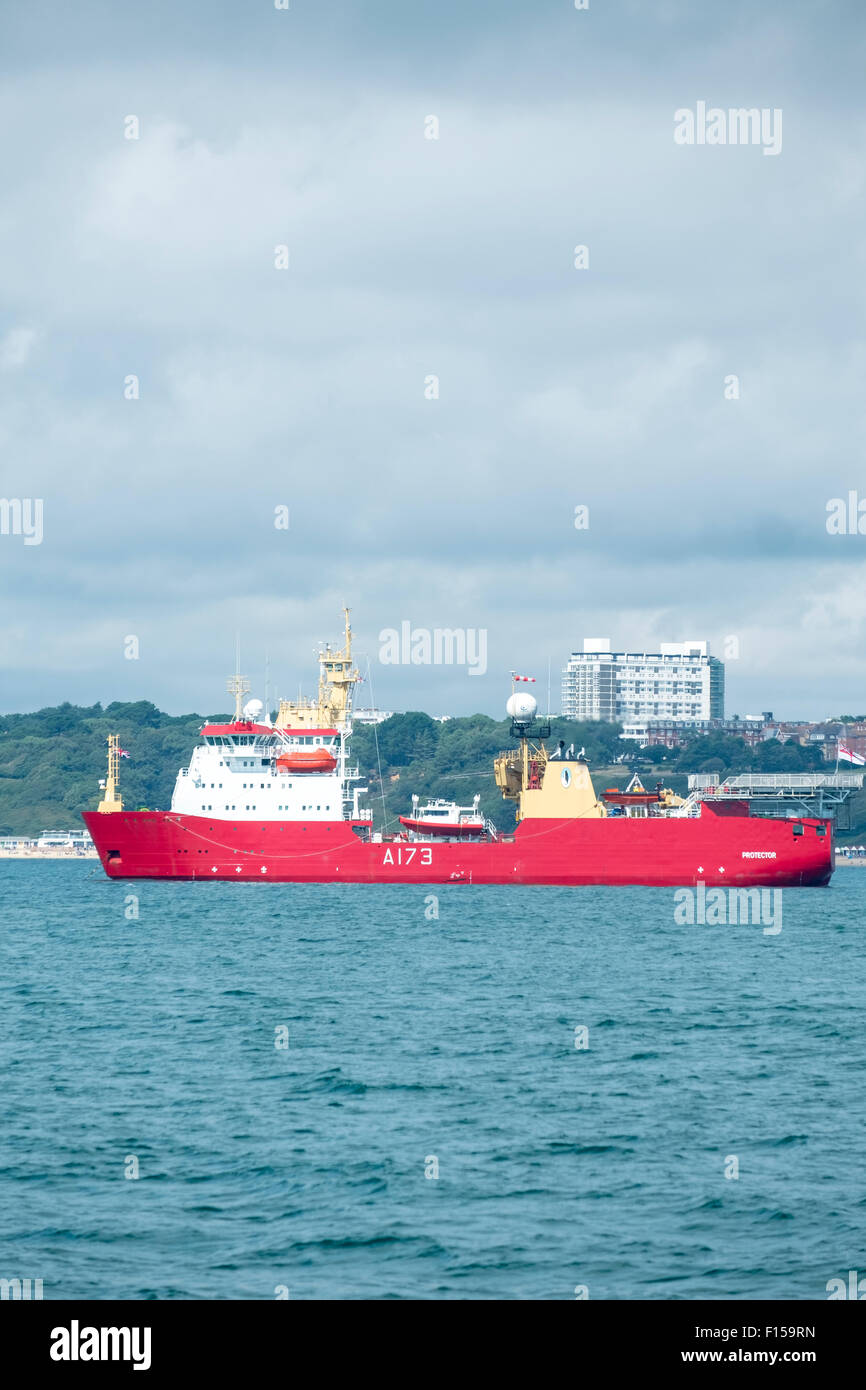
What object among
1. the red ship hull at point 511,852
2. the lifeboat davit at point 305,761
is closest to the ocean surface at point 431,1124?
the red ship hull at point 511,852

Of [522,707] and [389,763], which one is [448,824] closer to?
[522,707]

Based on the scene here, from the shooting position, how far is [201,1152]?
64.2 ft

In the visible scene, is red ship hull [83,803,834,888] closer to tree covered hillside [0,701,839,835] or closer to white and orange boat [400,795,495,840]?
white and orange boat [400,795,495,840]

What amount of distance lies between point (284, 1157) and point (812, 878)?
5360cm

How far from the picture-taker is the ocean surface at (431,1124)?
15.1 meters

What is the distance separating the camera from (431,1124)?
2097 cm

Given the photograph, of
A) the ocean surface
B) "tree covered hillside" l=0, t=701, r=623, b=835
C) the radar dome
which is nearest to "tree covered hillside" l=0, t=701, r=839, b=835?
"tree covered hillside" l=0, t=701, r=623, b=835

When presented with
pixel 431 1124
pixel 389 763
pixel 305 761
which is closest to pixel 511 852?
pixel 305 761

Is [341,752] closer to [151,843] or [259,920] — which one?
[151,843]

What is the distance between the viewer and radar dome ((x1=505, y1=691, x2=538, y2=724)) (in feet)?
243

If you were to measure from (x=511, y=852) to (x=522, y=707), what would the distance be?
9456mm

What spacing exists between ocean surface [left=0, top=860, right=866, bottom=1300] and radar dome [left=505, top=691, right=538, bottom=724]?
3081cm

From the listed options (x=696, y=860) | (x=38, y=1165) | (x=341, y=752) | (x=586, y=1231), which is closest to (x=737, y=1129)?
(x=586, y=1231)

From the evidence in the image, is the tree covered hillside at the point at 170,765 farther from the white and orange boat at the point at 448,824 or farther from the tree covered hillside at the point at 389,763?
the white and orange boat at the point at 448,824
